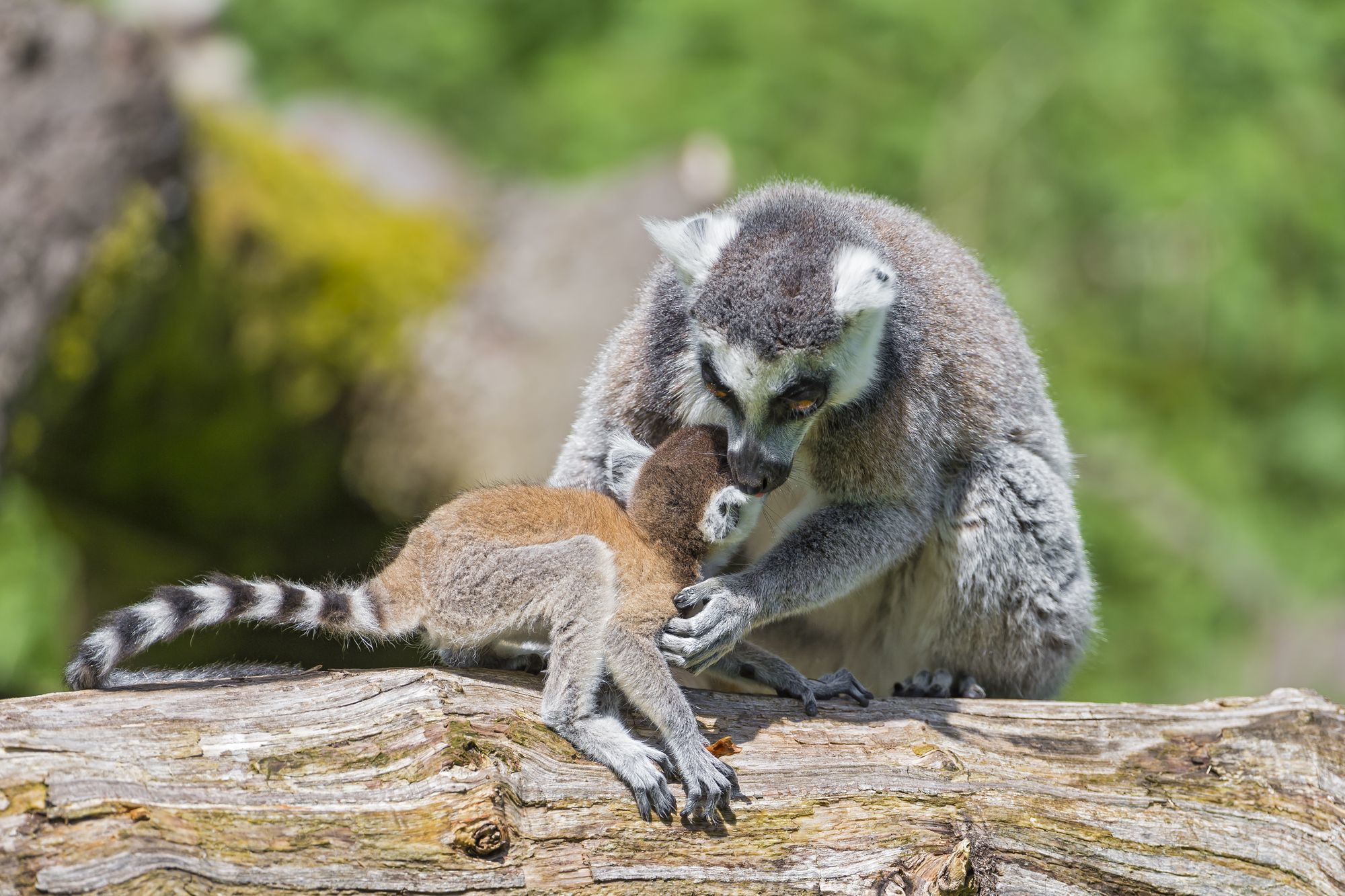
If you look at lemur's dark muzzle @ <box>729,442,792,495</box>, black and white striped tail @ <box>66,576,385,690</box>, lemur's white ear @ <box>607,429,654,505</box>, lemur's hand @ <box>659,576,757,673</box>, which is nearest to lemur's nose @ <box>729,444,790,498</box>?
lemur's dark muzzle @ <box>729,442,792,495</box>

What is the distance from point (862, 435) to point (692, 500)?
886 mm

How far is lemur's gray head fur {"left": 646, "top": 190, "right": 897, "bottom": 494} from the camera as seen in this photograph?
4246mm

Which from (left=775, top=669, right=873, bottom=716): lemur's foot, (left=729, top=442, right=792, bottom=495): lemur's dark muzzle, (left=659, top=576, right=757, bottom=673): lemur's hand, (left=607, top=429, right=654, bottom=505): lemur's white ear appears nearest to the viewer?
(left=659, top=576, right=757, bottom=673): lemur's hand

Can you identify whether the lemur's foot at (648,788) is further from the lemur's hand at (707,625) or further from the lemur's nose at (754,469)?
the lemur's nose at (754,469)

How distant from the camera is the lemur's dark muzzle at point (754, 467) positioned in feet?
13.8

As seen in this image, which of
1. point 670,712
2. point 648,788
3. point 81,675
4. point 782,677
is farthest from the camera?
point 782,677

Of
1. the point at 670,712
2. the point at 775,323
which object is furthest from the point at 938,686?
the point at 775,323

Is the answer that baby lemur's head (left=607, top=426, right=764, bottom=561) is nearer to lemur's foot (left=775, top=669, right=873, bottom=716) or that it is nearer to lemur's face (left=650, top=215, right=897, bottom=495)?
lemur's face (left=650, top=215, right=897, bottom=495)

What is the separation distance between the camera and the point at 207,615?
3.61 m

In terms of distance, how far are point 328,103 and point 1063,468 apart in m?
8.92

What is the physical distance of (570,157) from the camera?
12148 millimetres

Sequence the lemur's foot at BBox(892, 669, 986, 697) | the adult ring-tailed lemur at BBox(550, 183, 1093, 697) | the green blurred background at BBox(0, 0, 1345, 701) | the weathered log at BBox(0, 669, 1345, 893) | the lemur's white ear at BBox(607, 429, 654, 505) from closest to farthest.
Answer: the weathered log at BBox(0, 669, 1345, 893) < the adult ring-tailed lemur at BBox(550, 183, 1093, 697) < the lemur's white ear at BBox(607, 429, 654, 505) < the lemur's foot at BBox(892, 669, 986, 697) < the green blurred background at BBox(0, 0, 1345, 701)

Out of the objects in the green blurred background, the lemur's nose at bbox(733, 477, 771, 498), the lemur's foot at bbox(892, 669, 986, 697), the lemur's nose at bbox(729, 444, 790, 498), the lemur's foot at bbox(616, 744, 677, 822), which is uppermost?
the green blurred background

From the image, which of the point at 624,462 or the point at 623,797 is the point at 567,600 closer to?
the point at 623,797
